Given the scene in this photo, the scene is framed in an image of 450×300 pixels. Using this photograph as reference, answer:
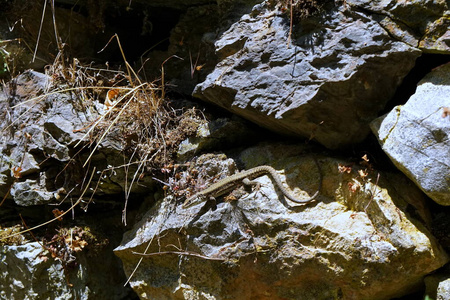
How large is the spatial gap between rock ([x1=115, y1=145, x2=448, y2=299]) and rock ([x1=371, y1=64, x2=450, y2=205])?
35cm

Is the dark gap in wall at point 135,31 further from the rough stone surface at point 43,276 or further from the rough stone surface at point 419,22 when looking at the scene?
the rough stone surface at point 419,22

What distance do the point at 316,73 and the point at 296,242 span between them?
1551 mm

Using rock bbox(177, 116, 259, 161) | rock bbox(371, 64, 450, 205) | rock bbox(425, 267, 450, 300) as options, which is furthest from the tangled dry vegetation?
rock bbox(425, 267, 450, 300)

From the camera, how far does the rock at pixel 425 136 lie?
3.20m

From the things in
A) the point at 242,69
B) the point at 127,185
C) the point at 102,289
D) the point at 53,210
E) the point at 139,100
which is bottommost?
the point at 102,289

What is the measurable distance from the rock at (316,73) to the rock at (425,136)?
0.30 metres

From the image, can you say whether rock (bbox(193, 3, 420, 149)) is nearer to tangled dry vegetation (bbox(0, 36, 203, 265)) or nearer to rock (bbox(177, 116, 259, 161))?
rock (bbox(177, 116, 259, 161))

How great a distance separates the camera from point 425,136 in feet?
10.8

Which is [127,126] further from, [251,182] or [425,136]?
[425,136]

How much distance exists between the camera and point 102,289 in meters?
5.27

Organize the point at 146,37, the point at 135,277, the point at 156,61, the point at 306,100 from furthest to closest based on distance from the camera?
the point at 146,37
the point at 156,61
the point at 135,277
the point at 306,100

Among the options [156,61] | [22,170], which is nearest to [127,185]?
[22,170]

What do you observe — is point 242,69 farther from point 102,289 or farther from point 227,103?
point 102,289

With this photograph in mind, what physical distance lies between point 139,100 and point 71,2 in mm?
1950
